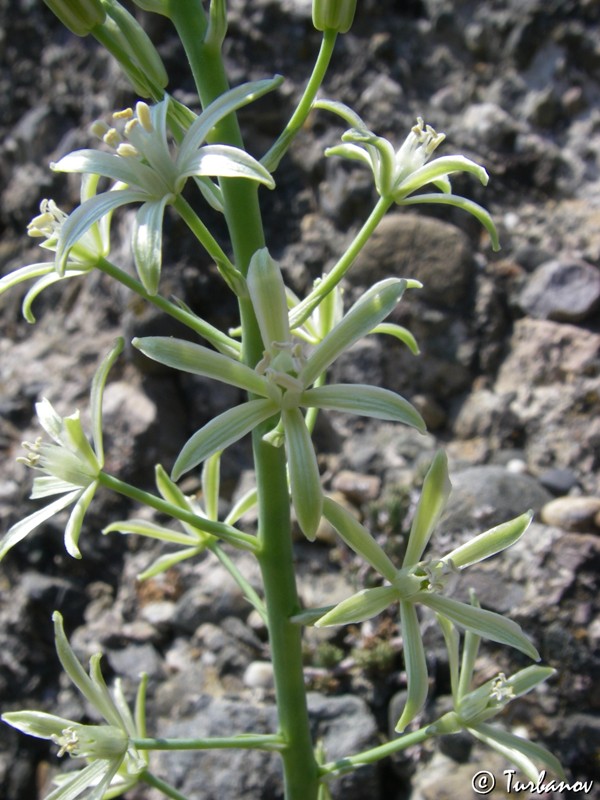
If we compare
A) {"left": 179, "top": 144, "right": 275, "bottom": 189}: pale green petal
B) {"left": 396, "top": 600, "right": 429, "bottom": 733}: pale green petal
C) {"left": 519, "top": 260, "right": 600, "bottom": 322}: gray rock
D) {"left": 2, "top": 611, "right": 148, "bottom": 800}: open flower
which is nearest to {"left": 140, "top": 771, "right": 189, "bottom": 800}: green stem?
{"left": 2, "top": 611, "right": 148, "bottom": 800}: open flower

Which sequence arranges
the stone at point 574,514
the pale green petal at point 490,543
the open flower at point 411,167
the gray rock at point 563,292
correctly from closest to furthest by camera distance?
the pale green petal at point 490,543, the open flower at point 411,167, the stone at point 574,514, the gray rock at point 563,292

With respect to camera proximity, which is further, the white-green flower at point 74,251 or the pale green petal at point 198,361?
the white-green flower at point 74,251

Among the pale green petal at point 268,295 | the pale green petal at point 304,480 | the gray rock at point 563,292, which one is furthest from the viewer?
the gray rock at point 563,292

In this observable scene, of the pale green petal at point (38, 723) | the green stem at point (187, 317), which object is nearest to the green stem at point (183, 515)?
the green stem at point (187, 317)

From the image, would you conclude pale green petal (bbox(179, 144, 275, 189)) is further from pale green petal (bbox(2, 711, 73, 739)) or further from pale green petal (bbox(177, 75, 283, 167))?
Answer: pale green petal (bbox(2, 711, 73, 739))

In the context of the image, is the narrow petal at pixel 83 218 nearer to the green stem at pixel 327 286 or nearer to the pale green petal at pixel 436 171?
the green stem at pixel 327 286

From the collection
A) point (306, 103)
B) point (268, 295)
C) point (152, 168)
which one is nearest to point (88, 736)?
point (268, 295)

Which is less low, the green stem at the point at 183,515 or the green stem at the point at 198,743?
the green stem at the point at 183,515

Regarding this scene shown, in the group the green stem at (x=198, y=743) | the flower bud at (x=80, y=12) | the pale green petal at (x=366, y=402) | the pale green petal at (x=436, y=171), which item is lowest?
the green stem at (x=198, y=743)

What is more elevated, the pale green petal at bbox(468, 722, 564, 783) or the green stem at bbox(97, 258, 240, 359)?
the green stem at bbox(97, 258, 240, 359)

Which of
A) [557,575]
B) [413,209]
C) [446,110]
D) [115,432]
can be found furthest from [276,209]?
[557,575]
